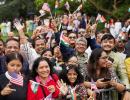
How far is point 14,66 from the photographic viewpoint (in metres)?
6.26

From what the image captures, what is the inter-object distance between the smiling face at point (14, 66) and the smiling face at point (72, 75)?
1.10m

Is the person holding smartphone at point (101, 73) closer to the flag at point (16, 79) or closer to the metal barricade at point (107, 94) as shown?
the metal barricade at point (107, 94)

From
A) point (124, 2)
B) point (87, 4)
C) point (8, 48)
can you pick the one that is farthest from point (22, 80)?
point (87, 4)

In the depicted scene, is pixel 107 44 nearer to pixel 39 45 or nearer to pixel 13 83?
pixel 39 45

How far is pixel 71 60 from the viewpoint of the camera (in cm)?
821

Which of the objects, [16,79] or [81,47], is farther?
[81,47]

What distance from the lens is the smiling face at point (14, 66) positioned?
6.24 m

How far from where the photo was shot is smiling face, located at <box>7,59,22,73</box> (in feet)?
20.5

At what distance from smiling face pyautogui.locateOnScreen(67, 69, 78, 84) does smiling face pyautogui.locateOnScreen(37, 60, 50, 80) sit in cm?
67

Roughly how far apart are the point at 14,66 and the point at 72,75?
3.96ft

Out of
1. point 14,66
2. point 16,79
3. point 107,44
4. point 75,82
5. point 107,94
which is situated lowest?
point 107,94

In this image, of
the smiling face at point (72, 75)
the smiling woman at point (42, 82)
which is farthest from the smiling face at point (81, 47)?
the smiling woman at point (42, 82)

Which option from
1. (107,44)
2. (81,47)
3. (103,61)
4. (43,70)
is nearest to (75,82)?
(103,61)

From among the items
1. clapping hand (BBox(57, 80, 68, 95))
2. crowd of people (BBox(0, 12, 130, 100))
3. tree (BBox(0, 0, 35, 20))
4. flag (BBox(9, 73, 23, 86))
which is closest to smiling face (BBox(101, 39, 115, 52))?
crowd of people (BBox(0, 12, 130, 100))
